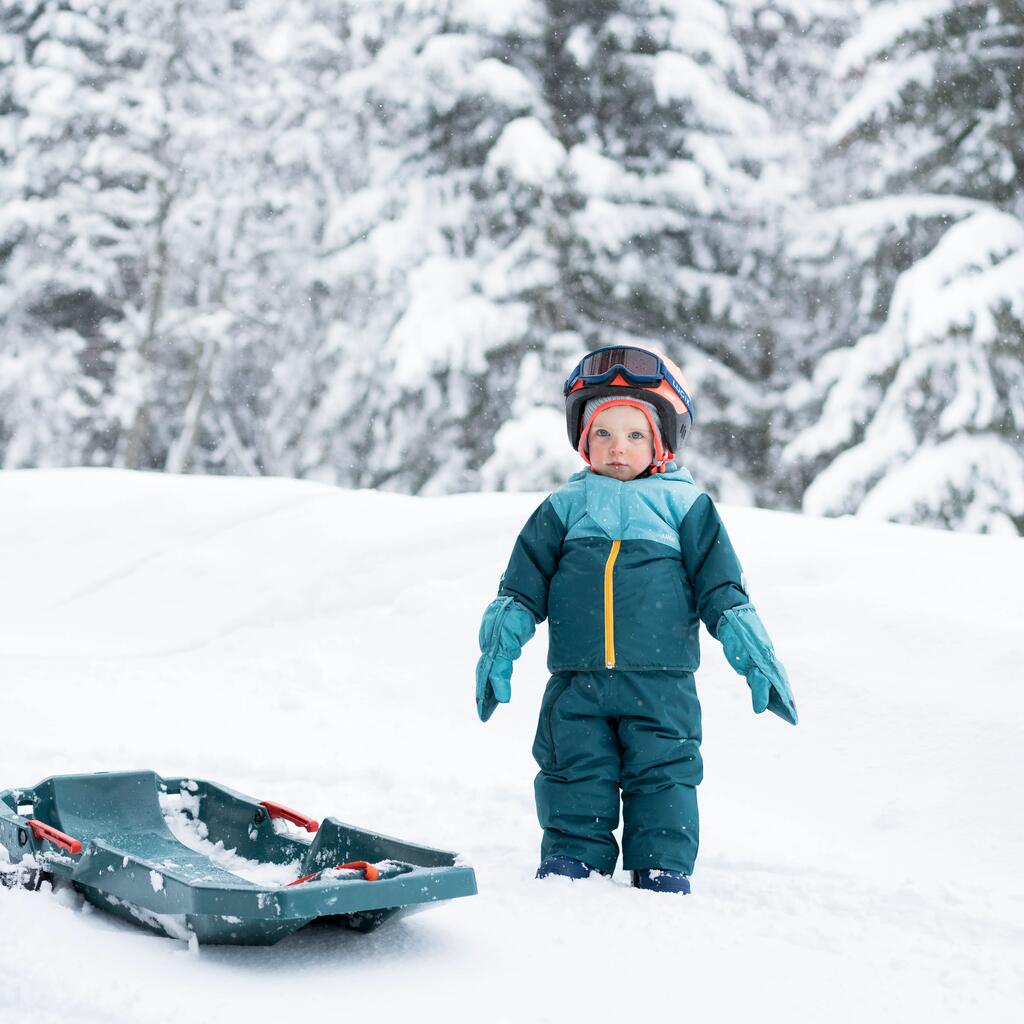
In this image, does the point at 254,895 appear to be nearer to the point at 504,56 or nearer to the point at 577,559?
the point at 577,559

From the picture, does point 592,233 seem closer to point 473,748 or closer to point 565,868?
point 473,748

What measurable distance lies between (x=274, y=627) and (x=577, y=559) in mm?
2778

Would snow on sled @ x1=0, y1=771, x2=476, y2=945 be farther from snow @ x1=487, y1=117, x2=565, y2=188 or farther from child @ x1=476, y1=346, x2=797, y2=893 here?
snow @ x1=487, y1=117, x2=565, y2=188

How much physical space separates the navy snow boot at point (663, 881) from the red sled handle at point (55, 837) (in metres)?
1.32

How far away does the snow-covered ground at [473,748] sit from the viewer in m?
2.38

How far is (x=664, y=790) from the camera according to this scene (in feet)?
10.3

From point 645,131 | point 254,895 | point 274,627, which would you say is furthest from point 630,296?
point 254,895

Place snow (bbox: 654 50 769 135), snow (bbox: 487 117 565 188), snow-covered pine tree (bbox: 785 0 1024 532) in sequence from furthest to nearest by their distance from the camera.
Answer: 1. snow (bbox: 654 50 769 135)
2. snow (bbox: 487 117 565 188)
3. snow-covered pine tree (bbox: 785 0 1024 532)

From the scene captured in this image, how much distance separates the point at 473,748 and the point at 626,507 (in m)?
1.64

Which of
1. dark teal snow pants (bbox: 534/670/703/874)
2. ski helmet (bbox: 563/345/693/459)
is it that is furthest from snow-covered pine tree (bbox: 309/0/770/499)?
dark teal snow pants (bbox: 534/670/703/874)

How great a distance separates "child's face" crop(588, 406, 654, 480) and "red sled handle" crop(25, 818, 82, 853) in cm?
160

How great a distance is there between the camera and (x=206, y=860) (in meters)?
3.15

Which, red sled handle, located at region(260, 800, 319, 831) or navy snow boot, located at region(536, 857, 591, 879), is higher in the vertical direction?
red sled handle, located at region(260, 800, 319, 831)

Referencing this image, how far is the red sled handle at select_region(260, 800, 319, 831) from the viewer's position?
3.06 metres
